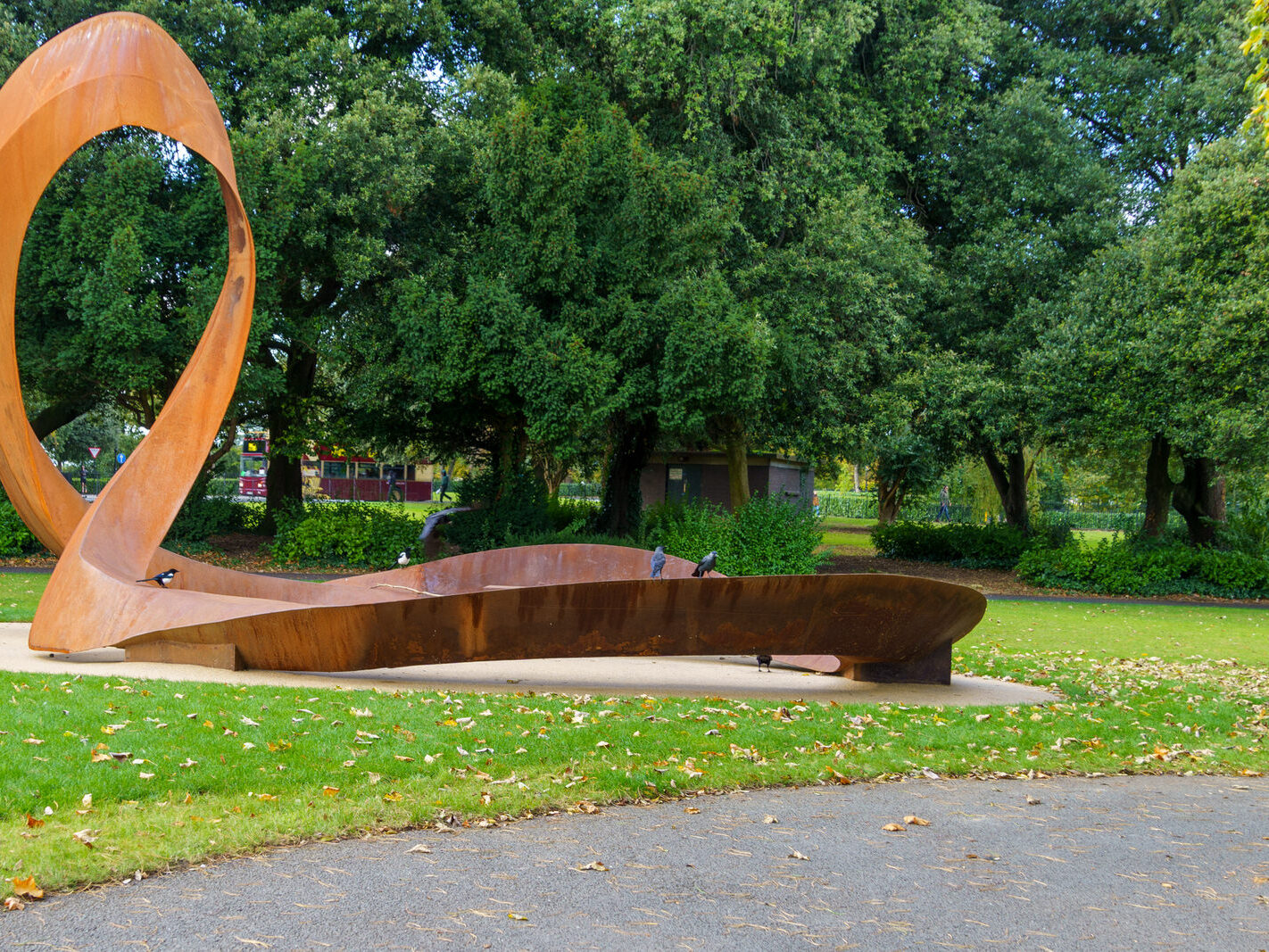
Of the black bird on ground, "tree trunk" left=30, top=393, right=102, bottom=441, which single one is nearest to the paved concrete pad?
the black bird on ground

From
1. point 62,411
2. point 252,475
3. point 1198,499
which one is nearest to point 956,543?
point 1198,499

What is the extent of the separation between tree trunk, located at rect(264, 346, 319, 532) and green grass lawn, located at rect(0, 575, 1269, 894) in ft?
47.6

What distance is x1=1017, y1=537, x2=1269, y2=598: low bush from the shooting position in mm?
21359

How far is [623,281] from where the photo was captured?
19.2 meters

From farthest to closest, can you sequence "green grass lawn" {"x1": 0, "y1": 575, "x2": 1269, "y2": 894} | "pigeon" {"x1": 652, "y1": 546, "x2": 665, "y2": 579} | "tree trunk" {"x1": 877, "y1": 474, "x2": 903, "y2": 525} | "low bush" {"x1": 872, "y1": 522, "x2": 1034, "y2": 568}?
"tree trunk" {"x1": 877, "y1": 474, "x2": 903, "y2": 525} → "low bush" {"x1": 872, "y1": 522, "x2": 1034, "y2": 568} → "pigeon" {"x1": 652, "y1": 546, "x2": 665, "y2": 579} → "green grass lawn" {"x1": 0, "y1": 575, "x2": 1269, "y2": 894}

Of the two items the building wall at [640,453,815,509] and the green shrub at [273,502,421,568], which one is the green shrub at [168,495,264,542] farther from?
the building wall at [640,453,815,509]

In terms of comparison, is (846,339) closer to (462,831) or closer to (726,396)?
(726,396)

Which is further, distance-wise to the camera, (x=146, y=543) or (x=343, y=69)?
(x=343, y=69)

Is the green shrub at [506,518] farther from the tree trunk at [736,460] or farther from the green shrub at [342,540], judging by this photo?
the tree trunk at [736,460]

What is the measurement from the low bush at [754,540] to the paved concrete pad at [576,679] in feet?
24.4

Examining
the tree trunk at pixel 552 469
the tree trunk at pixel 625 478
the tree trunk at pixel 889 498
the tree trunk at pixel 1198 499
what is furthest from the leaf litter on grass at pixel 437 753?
the tree trunk at pixel 889 498

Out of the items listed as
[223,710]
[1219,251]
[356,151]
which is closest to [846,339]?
[1219,251]

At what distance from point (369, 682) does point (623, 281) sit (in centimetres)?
1197

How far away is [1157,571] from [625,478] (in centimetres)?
1158
